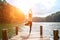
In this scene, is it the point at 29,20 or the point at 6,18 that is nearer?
the point at 29,20

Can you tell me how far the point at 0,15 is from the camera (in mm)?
32000

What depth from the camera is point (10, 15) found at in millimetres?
34750

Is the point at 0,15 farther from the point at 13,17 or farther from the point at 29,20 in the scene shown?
the point at 29,20

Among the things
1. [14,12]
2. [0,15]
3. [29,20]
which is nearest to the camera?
[29,20]

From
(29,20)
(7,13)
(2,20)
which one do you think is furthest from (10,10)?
(29,20)

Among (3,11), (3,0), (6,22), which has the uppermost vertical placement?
(3,0)

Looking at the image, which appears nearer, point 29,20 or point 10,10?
point 29,20

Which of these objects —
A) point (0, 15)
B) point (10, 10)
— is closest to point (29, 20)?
point (0, 15)

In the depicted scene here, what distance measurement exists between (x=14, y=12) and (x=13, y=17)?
46.4 inches

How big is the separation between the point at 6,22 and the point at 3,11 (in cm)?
234

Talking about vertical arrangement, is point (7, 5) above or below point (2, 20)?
above

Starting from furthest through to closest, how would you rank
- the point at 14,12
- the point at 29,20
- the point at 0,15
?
the point at 14,12 → the point at 0,15 → the point at 29,20

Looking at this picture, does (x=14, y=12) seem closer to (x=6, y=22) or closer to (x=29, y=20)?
(x=6, y=22)

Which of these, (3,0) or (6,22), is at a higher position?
(3,0)
